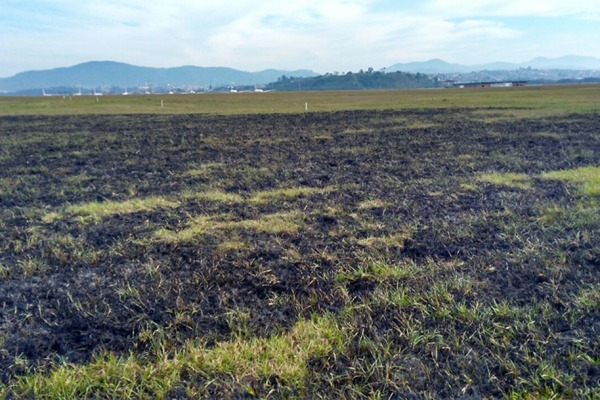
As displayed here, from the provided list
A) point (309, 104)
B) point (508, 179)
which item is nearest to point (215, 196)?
point (508, 179)

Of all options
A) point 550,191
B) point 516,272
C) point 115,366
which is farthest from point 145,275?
point 550,191

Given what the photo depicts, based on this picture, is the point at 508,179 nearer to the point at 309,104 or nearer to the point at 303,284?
the point at 303,284

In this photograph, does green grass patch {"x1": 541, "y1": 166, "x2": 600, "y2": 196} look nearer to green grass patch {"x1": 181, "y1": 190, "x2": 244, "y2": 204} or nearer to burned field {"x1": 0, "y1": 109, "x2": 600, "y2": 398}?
burned field {"x1": 0, "y1": 109, "x2": 600, "y2": 398}

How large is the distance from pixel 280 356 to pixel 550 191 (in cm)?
793

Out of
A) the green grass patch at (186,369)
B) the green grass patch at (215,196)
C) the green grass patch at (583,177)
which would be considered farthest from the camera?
the green grass patch at (215,196)

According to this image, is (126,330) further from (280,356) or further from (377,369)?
(377,369)

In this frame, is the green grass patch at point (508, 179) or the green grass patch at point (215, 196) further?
the green grass patch at point (508, 179)

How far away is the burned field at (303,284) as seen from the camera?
12.0 ft

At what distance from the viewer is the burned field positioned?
3.67m

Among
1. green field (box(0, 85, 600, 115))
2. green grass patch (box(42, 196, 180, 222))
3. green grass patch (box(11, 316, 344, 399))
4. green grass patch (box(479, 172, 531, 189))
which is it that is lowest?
green grass patch (box(11, 316, 344, 399))

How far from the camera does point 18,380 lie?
12.1 feet

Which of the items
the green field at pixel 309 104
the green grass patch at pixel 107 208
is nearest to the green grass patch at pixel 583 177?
the green grass patch at pixel 107 208

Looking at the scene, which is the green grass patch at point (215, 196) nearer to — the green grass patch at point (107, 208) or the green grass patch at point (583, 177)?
the green grass patch at point (107, 208)

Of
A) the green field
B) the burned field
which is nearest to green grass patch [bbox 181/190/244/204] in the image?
the burned field
